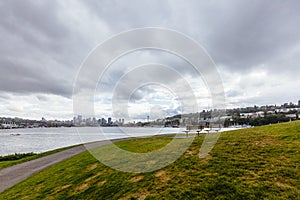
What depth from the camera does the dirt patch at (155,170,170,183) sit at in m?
5.73

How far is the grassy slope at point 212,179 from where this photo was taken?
177 inches

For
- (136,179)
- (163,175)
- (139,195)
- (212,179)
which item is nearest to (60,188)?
(136,179)

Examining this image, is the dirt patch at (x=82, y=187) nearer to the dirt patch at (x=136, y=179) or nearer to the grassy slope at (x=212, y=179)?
the grassy slope at (x=212, y=179)

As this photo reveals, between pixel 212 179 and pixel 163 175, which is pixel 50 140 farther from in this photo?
pixel 212 179

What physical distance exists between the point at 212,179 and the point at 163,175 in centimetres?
160

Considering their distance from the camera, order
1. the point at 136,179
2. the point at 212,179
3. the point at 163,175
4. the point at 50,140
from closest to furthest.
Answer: the point at 212,179 → the point at 163,175 → the point at 136,179 → the point at 50,140

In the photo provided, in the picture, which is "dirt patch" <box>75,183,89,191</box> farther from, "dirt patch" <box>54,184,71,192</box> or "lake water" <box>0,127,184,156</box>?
"lake water" <box>0,127,184,156</box>

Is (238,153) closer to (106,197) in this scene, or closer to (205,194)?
(205,194)

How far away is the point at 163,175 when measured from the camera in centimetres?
609

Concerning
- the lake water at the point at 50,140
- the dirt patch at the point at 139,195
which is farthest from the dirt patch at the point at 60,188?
the lake water at the point at 50,140

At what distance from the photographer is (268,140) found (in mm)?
7773

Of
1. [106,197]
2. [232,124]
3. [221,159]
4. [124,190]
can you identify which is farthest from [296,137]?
[232,124]

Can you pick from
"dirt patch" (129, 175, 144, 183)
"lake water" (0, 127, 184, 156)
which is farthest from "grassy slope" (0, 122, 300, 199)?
"lake water" (0, 127, 184, 156)

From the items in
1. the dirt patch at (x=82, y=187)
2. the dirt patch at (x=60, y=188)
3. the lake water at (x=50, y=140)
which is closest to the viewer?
the dirt patch at (x=82, y=187)
